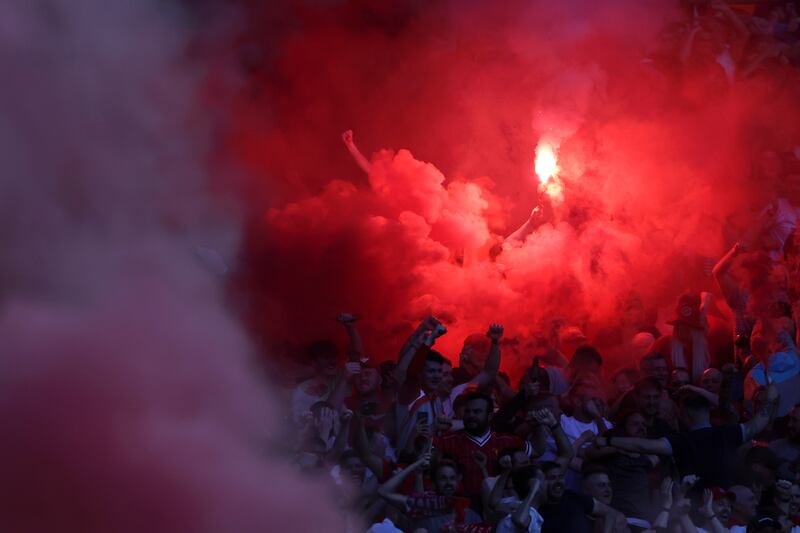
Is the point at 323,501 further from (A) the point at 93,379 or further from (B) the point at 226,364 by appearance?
(A) the point at 93,379

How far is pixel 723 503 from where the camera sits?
22.1 feet

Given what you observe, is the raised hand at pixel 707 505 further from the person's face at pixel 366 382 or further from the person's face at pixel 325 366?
the person's face at pixel 325 366

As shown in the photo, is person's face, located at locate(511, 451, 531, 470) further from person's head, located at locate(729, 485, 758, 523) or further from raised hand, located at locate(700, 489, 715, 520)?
person's head, located at locate(729, 485, 758, 523)

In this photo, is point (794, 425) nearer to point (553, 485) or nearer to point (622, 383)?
point (622, 383)

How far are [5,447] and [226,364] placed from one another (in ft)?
3.39

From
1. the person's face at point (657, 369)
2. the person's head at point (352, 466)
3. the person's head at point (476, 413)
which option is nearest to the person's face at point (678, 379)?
the person's face at point (657, 369)

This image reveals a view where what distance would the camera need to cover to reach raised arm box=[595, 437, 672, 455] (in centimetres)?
676

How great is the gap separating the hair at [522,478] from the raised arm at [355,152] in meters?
4.89

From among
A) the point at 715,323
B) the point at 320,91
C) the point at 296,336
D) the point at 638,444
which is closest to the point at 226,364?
the point at 638,444

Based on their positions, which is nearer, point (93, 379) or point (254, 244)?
point (93, 379)

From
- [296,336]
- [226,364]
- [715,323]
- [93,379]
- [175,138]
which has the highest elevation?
[715,323]

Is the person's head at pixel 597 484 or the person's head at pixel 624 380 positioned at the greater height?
the person's head at pixel 624 380

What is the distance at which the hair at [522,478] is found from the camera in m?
6.21

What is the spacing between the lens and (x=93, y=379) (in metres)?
4.42
